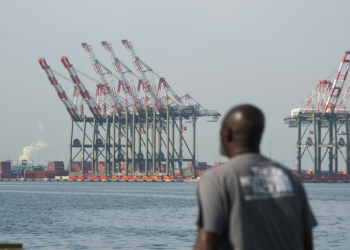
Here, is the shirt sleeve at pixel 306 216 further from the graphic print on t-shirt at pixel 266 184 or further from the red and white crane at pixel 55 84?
the red and white crane at pixel 55 84

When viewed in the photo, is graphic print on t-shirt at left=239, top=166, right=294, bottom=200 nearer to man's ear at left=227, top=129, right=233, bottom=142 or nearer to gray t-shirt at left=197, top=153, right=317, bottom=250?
gray t-shirt at left=197, top=153, right=317, bottom=250

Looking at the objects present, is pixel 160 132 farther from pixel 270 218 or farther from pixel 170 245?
pixel 270 218

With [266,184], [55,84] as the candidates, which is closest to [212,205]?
[266,184]

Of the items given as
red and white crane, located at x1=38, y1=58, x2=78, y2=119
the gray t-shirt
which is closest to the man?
the gray t-shirt

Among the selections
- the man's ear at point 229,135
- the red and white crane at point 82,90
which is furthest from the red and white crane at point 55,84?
the man's ear at point 229,135

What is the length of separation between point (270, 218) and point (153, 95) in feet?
466

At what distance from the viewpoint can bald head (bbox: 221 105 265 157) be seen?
11.3ft

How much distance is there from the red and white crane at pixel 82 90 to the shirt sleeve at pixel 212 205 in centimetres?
14177

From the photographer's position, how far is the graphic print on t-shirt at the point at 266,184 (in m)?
3.29

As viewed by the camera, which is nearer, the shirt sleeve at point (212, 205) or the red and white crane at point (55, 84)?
the shirt sleeve at point (212, 205)

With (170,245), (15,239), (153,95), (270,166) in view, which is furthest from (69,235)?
(153,95)

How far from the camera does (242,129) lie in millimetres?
3473

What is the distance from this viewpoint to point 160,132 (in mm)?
151875

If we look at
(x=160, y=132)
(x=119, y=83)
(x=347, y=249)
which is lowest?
(x=347, y=249)
